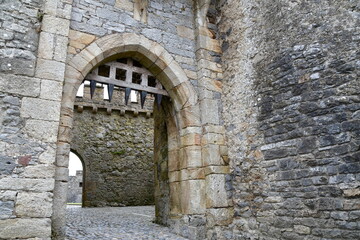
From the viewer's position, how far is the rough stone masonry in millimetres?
2812

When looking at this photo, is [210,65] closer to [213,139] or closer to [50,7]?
[213,139]

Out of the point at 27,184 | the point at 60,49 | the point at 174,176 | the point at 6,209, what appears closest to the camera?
the point at 6,209

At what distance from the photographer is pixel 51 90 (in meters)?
3.10

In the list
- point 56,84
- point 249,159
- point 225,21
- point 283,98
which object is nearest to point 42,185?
point 56,84

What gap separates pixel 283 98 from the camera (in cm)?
338

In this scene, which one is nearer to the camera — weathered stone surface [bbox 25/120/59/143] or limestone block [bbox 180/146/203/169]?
weathered stone surface [bbox 25/120/59/143]

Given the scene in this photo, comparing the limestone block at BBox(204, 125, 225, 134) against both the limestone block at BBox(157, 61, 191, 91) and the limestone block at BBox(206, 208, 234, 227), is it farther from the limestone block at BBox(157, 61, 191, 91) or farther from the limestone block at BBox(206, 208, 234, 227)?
the limestone block at BBox(206, 208, 234, 227)

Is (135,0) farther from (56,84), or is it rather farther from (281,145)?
(281,145)

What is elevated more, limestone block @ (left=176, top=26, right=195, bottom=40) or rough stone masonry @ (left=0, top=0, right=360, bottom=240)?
limestone block @ (left=176, top=26, right=195, bottom=40)

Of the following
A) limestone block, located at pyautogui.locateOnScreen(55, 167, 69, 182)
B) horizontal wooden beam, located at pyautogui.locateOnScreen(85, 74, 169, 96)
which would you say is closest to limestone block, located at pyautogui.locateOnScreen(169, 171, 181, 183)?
horizontal wooden beam, located at pyautogui.locateOnScreen(85, 74, 169, 96)

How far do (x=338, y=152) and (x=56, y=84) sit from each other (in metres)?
2.95

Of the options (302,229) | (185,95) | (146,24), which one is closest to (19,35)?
(146,24)

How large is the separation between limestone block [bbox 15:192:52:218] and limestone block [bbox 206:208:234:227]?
1.90 m

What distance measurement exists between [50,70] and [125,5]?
1589 millimetres
